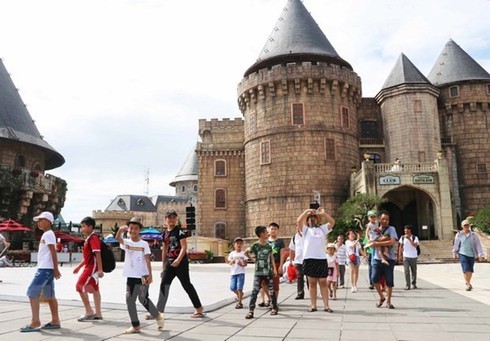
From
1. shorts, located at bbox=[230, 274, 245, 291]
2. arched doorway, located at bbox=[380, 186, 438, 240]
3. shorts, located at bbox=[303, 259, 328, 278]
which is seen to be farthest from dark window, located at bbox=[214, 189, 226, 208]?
shorts, located at bbox=[303, 259, 328, 278]

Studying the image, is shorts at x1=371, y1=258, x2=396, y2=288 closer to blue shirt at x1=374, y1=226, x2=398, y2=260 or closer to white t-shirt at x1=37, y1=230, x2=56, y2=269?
blue shirt at x1=374, y1=226, x2=398, y2=260

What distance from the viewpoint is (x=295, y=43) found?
113 feet

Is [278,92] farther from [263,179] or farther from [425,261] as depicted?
[425,261]

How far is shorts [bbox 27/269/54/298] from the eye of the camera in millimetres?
6145

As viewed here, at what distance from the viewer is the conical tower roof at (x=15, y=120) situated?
95.8ft

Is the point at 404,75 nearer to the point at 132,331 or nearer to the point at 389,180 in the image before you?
the point at 389,180

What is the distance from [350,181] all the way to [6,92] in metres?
25.2

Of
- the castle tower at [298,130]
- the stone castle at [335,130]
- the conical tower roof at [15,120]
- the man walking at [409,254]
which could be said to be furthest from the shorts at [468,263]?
the conical tower roof at [15,120]

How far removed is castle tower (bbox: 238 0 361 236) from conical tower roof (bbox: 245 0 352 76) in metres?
0.08

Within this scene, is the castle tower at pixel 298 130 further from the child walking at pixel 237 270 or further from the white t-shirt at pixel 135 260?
the white t-shirt at pixel 135 260

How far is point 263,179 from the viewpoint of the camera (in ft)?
109

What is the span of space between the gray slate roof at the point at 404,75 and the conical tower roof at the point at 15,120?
Result: 2570cm

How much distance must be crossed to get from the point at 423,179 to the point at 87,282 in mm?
24336

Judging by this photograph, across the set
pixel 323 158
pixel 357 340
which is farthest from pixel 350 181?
pixel 357 340
